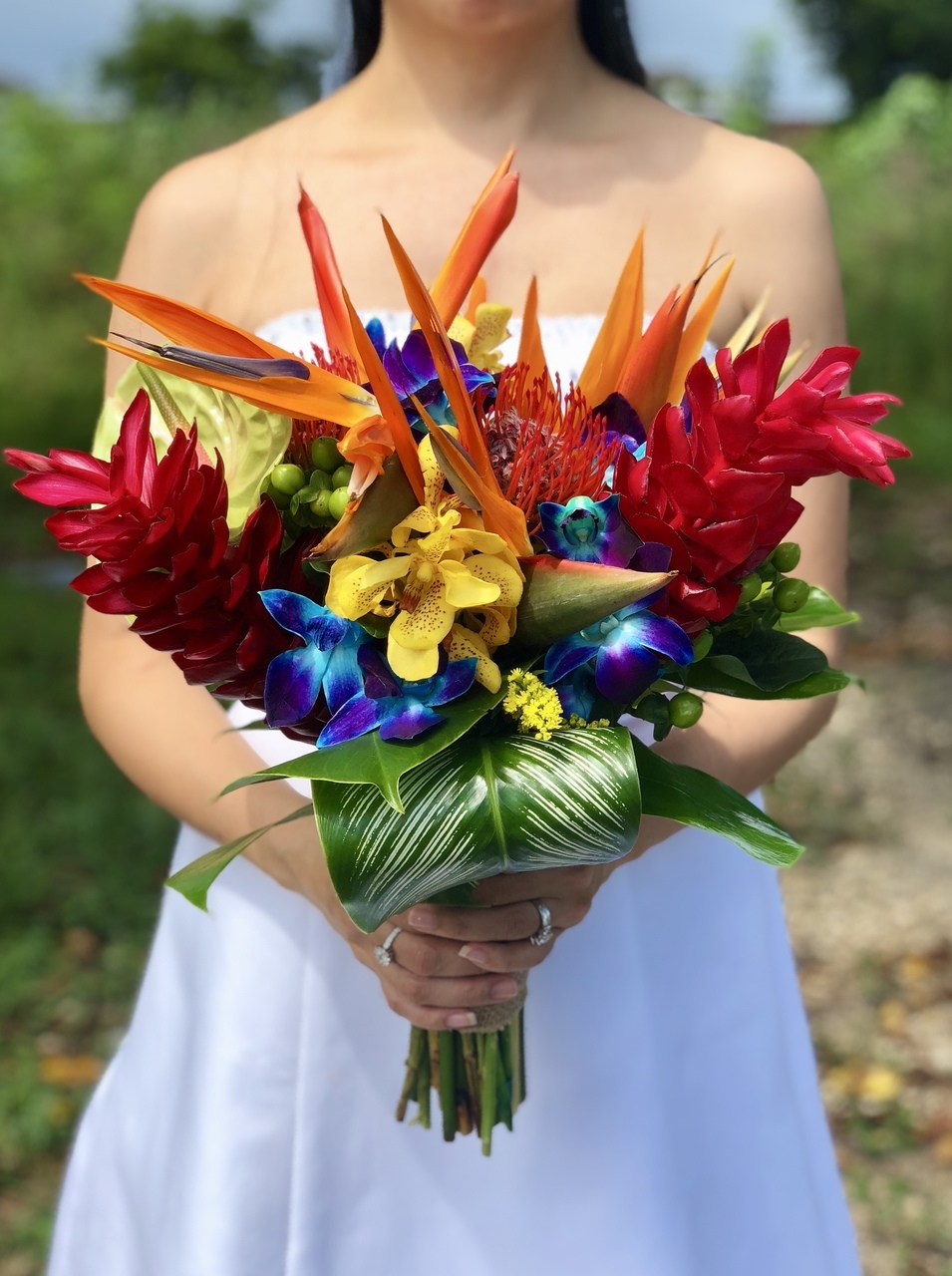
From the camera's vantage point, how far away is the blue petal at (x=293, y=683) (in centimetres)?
89

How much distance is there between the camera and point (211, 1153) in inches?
57.7

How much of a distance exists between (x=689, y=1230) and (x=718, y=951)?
325 mm

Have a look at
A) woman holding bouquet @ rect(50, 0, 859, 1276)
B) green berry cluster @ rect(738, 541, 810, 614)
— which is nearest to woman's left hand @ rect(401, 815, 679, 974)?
woman holding bouquet @ rect(50, 0, 859, 1276)

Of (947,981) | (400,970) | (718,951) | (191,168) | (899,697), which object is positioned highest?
(899,697)

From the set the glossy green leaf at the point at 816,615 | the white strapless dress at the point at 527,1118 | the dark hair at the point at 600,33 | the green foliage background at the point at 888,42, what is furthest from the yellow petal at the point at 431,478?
the green foliage background at the point at 888,42

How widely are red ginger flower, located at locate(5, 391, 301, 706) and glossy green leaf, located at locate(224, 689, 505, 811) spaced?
92mm

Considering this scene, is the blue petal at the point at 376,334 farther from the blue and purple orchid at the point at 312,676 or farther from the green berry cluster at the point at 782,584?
the green berry cluster at the point at 782,584

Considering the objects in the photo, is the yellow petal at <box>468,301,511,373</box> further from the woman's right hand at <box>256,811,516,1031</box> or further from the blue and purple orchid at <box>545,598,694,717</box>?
the woman's right hand at <box>256,811,516,1031</box>

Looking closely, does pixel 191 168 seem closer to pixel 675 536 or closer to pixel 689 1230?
pixel 675 536

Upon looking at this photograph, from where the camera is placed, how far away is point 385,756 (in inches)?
33.8

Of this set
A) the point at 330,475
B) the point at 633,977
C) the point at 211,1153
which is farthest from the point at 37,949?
the point at 330,475

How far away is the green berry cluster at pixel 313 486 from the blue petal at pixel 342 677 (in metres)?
0.10

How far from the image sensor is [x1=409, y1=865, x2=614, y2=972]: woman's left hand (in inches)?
44.4

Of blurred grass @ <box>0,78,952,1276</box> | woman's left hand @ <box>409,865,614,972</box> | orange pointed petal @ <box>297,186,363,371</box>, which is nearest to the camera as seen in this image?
orange pointed petal @ <box>297,186,363,371</box>
